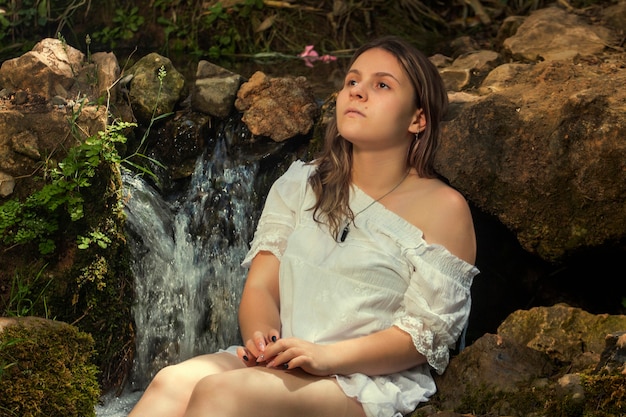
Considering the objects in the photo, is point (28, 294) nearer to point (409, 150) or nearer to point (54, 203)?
point (54, 203)

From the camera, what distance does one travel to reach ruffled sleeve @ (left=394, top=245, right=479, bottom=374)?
116 inches

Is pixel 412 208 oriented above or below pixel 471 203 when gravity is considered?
above

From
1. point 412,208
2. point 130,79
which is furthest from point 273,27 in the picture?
point 412,208

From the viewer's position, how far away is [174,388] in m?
2.84

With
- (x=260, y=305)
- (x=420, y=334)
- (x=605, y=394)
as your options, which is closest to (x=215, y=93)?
(x=260, y=305)

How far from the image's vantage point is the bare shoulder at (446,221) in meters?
3.03

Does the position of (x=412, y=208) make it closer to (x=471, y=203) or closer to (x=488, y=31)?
(x=471, y=203)

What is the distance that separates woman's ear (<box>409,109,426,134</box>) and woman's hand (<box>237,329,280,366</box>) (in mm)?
830

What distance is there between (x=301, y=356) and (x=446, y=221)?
0.67m

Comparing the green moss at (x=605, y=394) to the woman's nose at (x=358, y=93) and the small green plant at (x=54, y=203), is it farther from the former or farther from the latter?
the small green plant at (x=54, y=203)

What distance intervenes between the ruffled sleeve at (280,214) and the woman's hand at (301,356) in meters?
0.51

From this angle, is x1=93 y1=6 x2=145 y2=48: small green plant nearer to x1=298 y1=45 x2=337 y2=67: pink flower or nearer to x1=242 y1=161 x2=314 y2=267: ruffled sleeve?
x1=298 y1=45 x2=337 y2=67: pink flower

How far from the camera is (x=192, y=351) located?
4277 mm

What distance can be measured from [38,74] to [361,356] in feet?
7.75
